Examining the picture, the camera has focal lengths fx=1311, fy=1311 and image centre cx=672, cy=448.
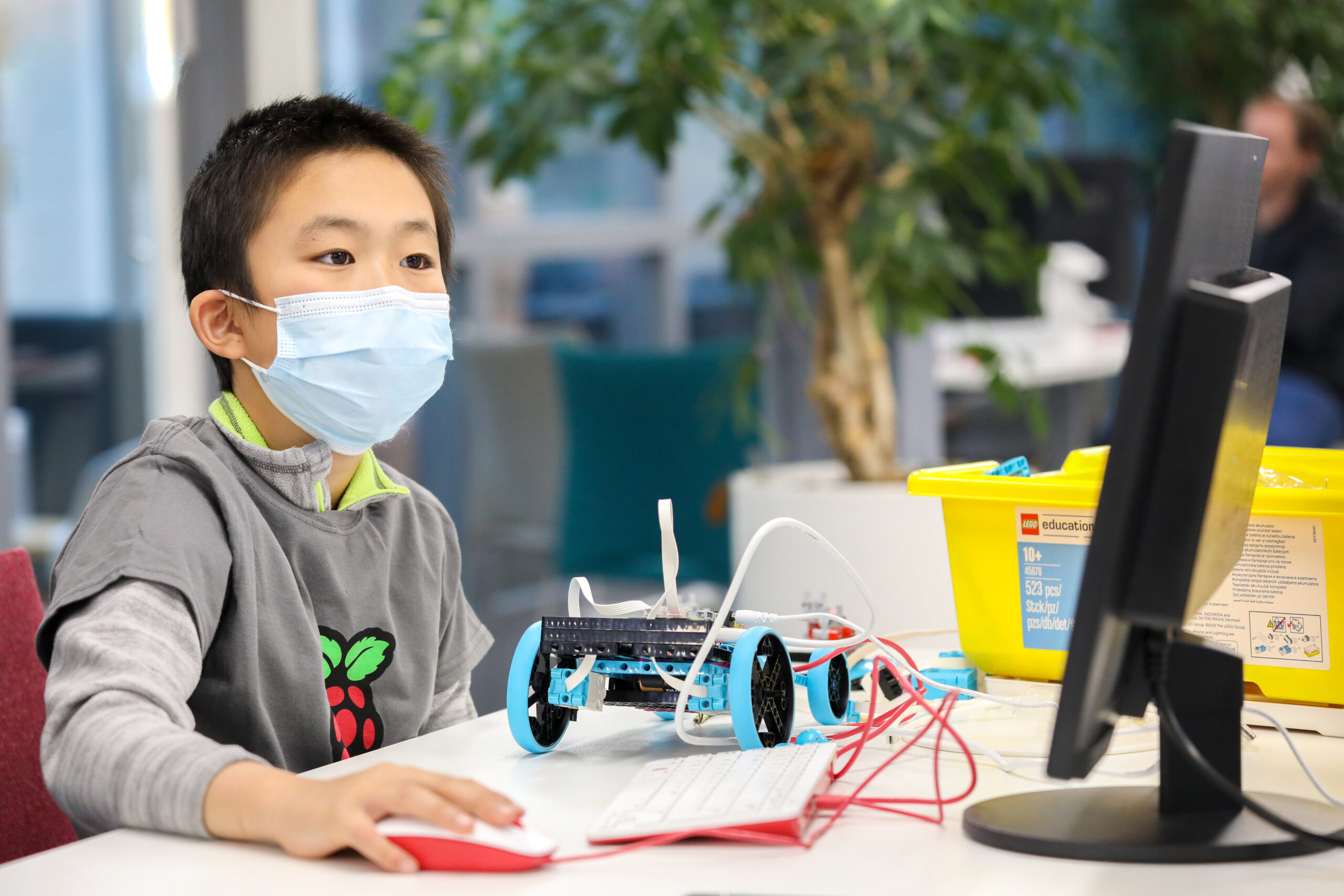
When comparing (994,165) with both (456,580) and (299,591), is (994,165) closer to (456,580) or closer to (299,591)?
(456,580)

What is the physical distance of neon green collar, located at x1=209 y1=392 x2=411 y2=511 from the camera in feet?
3.40

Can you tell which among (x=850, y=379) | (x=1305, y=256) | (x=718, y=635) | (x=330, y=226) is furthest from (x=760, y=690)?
(x=1305, y=256)

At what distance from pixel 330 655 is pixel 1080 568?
567 mm

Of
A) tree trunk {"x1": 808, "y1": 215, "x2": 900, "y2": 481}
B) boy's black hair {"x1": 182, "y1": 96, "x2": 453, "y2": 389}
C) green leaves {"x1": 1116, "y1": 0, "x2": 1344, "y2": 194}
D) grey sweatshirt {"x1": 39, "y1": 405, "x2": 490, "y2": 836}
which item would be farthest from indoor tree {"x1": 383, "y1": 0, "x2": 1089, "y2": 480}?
green leaves {"x1": 1116, "y1": 0, "x2": 1344, "y2": 194}

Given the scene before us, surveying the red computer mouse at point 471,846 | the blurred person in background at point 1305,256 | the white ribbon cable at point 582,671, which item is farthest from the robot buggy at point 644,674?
the blurred person in background at point 1305,256

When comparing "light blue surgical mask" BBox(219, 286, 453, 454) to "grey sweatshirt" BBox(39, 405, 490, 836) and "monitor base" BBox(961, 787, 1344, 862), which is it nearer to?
"grey sweatshirt" BBox(39, 405, 490, 836)

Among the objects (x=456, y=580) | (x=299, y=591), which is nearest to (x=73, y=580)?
(x=299, y=591)

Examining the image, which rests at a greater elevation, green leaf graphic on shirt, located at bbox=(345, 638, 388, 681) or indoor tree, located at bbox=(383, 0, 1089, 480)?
indoor tree, located at bbox=(383, 0, 1089, 480)

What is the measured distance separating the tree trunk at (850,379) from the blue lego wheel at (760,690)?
4.31 feet

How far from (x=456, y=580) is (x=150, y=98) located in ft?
5.95

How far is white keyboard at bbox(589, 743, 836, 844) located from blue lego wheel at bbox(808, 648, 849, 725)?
11 centimetres

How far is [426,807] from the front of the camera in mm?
650

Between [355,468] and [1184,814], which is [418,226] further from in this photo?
[1184,814]

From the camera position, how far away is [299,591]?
996 mm
